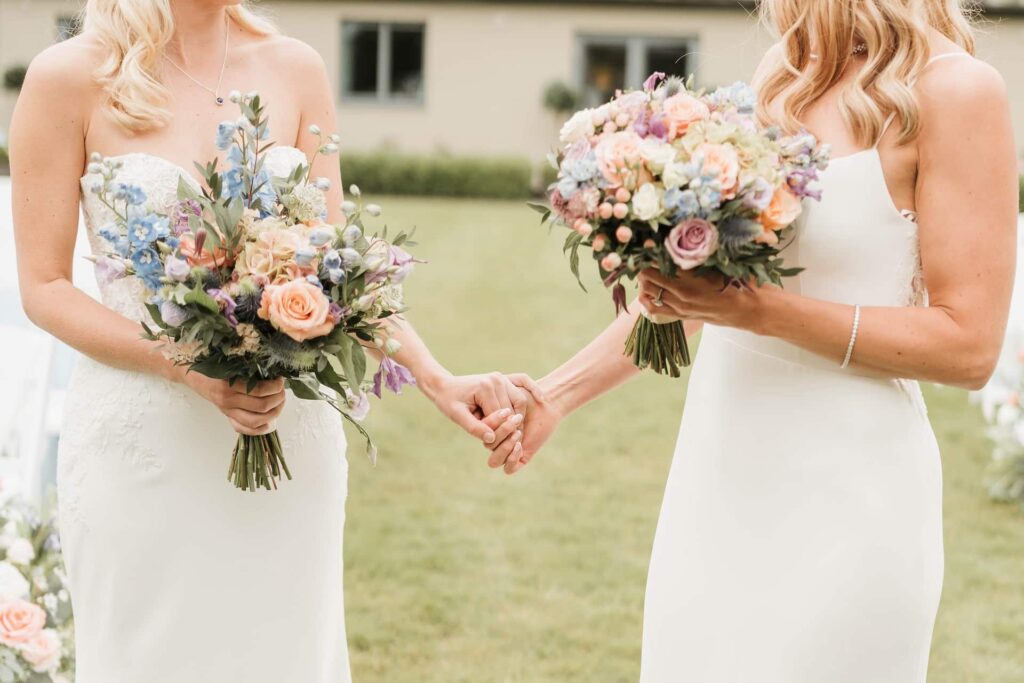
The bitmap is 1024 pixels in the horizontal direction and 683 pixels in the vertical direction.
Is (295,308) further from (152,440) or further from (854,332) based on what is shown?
(854,332)

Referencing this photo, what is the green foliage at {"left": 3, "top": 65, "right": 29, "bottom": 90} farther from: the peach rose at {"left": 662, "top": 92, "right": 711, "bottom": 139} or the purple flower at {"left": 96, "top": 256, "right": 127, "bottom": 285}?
the peach rose at {"left": 662, "top": 92, "right": 711, "bottom": 139}

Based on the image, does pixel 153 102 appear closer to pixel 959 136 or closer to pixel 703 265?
pixel 703 265

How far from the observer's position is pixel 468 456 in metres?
9.09

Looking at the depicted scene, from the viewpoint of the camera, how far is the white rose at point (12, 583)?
4.49 meters

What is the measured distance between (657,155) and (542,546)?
501 cm

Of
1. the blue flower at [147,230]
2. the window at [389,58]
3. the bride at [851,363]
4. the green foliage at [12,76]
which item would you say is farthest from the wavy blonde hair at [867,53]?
the green foliage at [12,76]

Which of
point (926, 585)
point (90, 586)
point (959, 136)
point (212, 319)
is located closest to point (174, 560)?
point (90, 586)

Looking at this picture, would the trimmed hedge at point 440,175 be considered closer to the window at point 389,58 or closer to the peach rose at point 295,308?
the window at point 389,58

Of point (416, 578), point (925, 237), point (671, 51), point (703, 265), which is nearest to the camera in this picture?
point (703, 265)

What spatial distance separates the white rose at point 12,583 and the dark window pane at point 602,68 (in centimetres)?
2612

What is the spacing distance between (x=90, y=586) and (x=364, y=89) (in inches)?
1083

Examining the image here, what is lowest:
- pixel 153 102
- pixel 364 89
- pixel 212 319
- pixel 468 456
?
pixel 364 89

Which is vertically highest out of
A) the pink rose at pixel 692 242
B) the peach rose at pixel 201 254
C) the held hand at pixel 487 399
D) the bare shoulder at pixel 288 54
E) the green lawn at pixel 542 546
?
the pink rose at pixel 692 242

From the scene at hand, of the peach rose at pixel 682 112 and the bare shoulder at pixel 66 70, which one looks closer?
the peach rose at pixel 682 112
